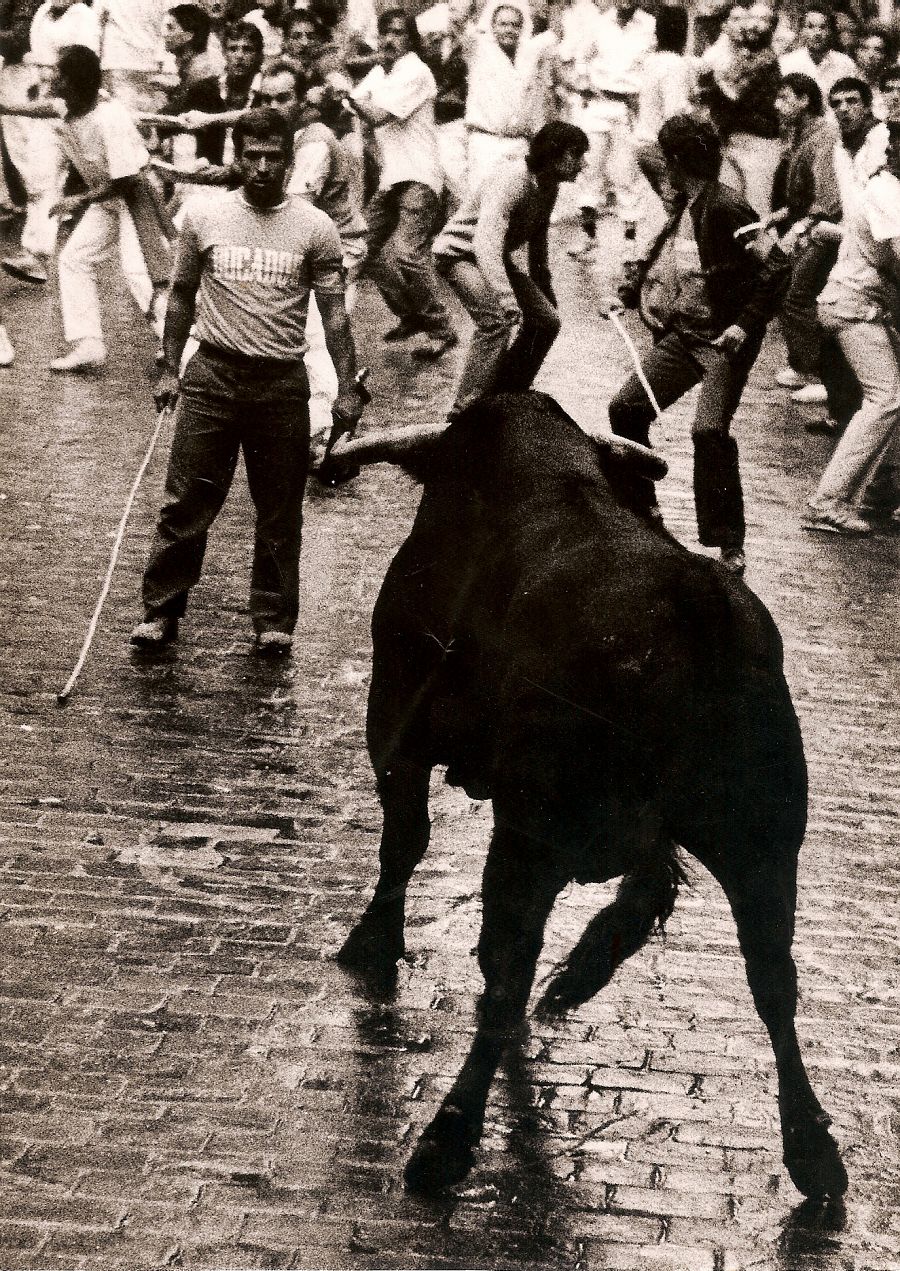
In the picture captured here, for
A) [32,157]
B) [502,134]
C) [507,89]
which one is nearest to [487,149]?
[502,134]

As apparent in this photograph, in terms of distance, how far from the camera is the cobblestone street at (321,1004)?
4.62 metres

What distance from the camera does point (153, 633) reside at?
8.60 meters

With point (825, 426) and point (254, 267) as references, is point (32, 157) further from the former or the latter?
point (254, 267)

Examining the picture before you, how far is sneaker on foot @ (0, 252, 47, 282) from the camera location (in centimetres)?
1578

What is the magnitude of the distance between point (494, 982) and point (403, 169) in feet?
31.9

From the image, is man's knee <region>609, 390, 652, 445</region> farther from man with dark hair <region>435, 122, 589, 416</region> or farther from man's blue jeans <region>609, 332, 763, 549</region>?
man with dark hair <region>435, 122, 589, 416</region>

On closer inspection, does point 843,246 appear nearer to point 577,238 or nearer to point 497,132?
point 497,132

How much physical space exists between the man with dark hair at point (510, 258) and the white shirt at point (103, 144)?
2.05m

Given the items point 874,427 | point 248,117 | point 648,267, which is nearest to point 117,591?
point 248,117

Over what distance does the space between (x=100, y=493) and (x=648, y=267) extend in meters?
3.01

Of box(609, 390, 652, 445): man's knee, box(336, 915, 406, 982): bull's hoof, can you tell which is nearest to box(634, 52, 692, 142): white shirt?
box(609, 390, 652, 445): man's knee

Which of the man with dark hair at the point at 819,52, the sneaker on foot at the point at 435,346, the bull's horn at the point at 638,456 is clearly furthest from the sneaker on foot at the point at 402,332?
the bull's horn at the point at 638,456

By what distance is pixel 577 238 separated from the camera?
61.3 ft

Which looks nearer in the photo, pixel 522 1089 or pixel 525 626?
pixel 525 626
